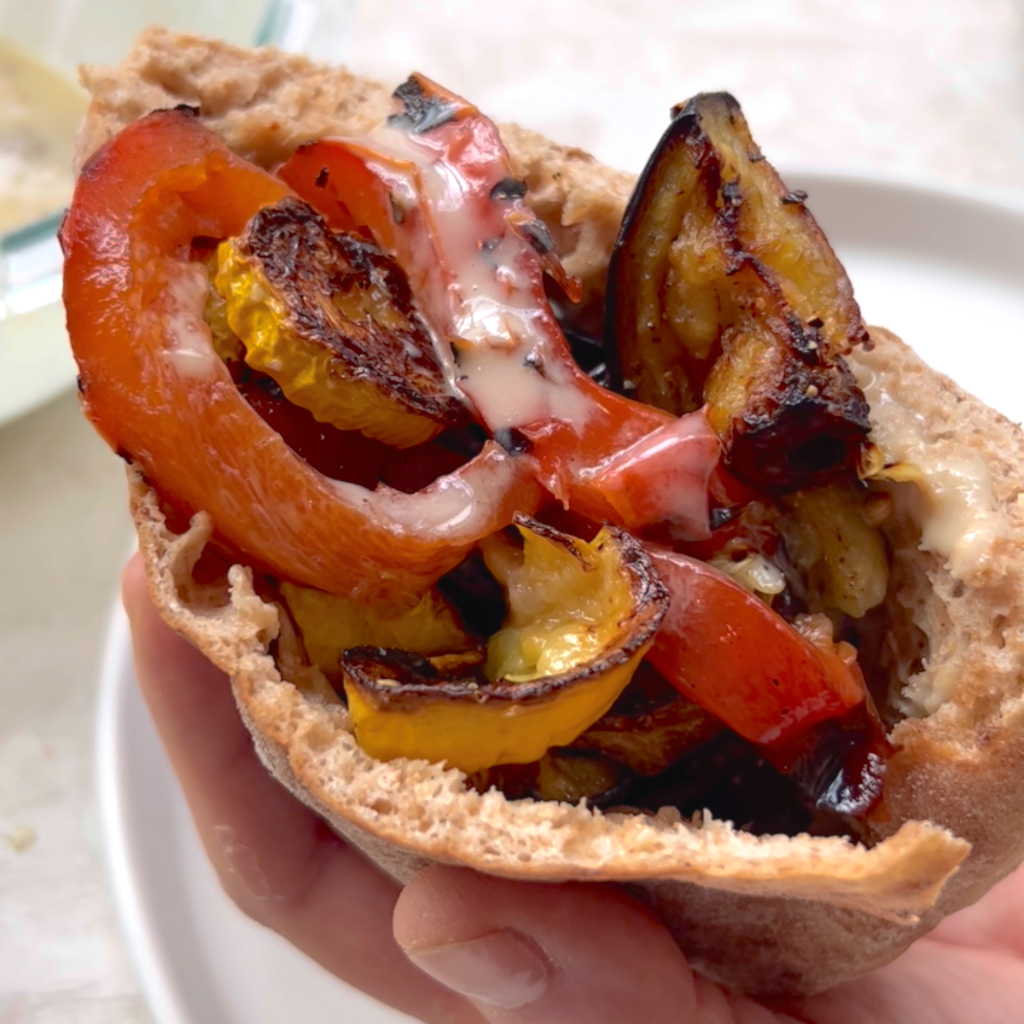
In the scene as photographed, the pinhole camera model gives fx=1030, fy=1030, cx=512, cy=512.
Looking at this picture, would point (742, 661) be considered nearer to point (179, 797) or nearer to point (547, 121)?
point (179, 797)

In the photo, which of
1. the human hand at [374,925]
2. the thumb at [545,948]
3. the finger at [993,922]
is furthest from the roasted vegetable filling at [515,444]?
the finger at [993,922]

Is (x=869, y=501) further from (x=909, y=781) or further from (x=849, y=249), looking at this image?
(x=849, y=249)

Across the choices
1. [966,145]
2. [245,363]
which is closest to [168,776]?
[245,363]

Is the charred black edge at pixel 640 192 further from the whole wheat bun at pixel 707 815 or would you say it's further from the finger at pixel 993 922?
the finger at pixel 993 922

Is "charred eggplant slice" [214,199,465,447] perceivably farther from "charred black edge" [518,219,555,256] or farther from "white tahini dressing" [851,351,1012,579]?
"white tahini dressing" [851,351,1012,579]

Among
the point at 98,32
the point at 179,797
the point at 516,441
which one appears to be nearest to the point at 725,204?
the point at 516,441

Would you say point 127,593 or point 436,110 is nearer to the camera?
point 436,110

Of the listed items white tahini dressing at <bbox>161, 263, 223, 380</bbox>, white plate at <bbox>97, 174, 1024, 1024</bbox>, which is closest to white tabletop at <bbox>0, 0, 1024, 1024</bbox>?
white plate at <bbox>97, 174, 1024, 1024</bbox>
